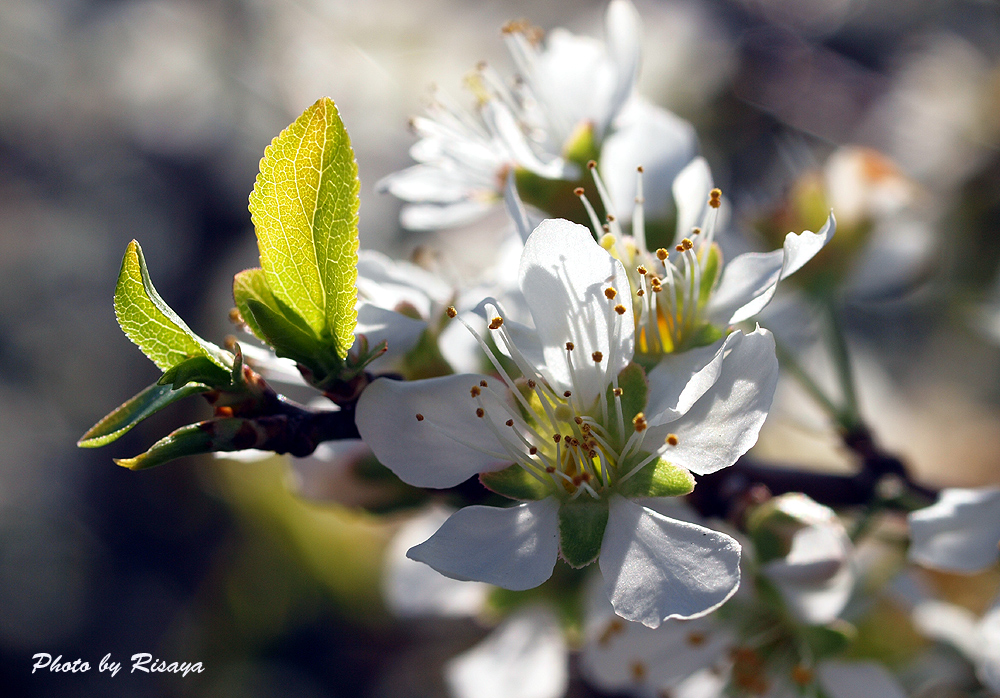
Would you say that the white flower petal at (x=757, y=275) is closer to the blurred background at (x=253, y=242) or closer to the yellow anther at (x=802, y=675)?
the yellow anther at (x=802, y=675)

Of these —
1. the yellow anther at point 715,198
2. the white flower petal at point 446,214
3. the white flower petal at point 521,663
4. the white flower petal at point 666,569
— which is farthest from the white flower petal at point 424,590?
the yellow anther at point 715,198

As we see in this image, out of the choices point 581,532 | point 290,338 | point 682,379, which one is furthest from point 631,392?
point 290,338

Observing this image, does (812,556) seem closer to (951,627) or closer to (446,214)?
(951,627)

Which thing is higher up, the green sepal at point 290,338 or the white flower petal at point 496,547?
the green sepal at point 290,338

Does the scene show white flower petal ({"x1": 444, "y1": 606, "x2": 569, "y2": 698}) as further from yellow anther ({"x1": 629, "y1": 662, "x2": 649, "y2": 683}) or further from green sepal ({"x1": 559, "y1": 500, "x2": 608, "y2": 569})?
green sepal ({"x1": 559, "y1": 500, "x2": 608, "y2": 569})

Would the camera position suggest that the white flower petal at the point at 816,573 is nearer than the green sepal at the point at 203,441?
No

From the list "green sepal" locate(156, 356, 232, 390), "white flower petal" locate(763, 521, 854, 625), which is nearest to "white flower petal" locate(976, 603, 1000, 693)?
"white flower petal" locate(763, 521, 854, 625)
